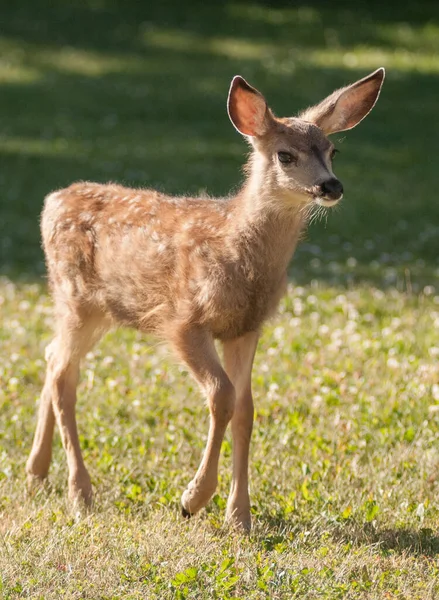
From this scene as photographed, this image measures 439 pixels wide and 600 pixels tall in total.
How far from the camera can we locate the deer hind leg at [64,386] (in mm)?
6395

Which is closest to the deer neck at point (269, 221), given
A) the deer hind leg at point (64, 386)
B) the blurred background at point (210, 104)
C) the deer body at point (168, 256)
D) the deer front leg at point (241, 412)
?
the deer body at point (168, 256)

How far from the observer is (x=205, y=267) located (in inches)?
228

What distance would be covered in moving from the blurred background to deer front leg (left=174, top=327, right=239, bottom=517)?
132 inches

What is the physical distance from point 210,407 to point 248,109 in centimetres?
152

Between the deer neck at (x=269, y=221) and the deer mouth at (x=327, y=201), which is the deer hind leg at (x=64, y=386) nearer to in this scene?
the deer neck at (x=269, y=221)

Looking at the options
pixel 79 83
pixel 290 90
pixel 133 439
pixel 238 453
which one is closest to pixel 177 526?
pixel 238 453

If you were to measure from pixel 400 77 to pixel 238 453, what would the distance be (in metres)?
17.4

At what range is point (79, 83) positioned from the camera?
22.7 meters

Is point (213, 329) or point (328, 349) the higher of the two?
point (213, 329)

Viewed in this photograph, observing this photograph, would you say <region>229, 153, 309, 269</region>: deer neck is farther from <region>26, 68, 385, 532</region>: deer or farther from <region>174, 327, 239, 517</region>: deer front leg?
<region>174, 327, 239, 517</region>: deer front leg

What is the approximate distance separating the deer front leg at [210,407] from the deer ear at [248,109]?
3.59 feet

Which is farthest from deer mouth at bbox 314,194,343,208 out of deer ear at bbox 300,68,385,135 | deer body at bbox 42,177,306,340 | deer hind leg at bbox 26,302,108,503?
deer hind leg at bbox 26,302,108,503

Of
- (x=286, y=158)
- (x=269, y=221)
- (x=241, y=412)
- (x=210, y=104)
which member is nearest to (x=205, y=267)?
(x=269, y=221)

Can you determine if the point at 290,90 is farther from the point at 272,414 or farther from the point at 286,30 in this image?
the point at 272,414
